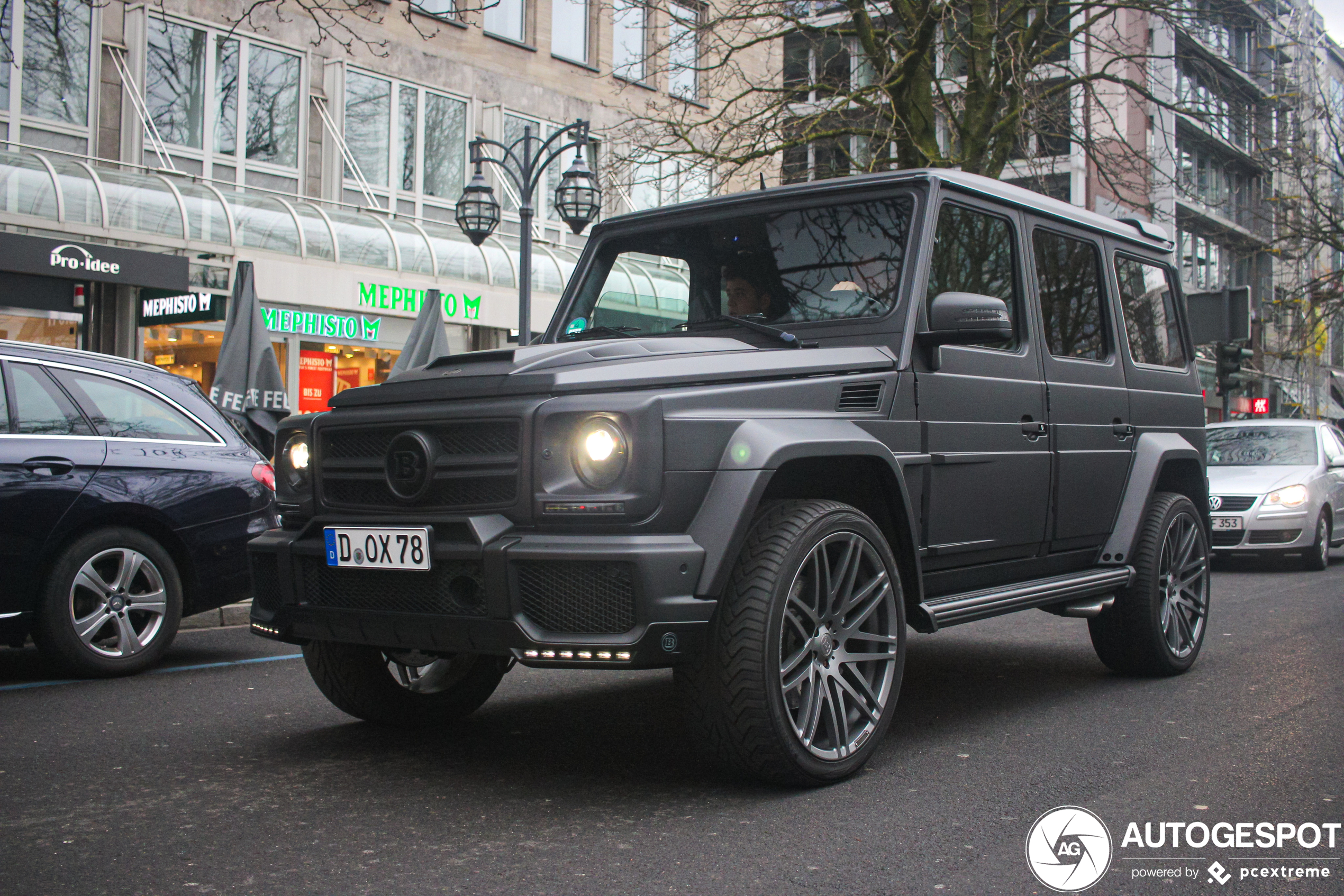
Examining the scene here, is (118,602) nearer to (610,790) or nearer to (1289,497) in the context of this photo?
(610,790)

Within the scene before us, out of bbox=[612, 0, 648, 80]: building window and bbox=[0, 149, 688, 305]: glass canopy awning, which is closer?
bbox=[0, 149, 688, 305]: glass canopy awning

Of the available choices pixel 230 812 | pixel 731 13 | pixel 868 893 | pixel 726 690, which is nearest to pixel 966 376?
pixel 726 690

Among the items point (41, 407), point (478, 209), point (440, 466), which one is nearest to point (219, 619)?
point (41, 407)

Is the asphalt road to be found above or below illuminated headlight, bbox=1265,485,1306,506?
below

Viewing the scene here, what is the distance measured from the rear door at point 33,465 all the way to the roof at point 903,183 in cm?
285

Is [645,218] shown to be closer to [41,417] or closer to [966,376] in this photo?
[966,376]

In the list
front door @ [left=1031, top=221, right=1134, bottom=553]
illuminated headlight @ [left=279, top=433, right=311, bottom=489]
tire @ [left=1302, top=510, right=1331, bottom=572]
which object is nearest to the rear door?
illuminated headlight @ [left=279, top=433, right=311, bottom=489]

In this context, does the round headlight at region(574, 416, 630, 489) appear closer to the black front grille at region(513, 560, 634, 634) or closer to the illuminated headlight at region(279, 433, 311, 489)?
the black front grille at region(513, 560, 634, 634)

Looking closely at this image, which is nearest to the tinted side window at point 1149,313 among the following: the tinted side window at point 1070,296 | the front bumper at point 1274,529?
the tinted side window at point 1070,296

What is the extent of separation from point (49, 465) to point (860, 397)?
4.09m

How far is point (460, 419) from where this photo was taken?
398 cm

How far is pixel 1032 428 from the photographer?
542 centimetres

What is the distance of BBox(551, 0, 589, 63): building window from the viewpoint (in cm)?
2581

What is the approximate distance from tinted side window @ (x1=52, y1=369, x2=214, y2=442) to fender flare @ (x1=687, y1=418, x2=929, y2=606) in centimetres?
415
